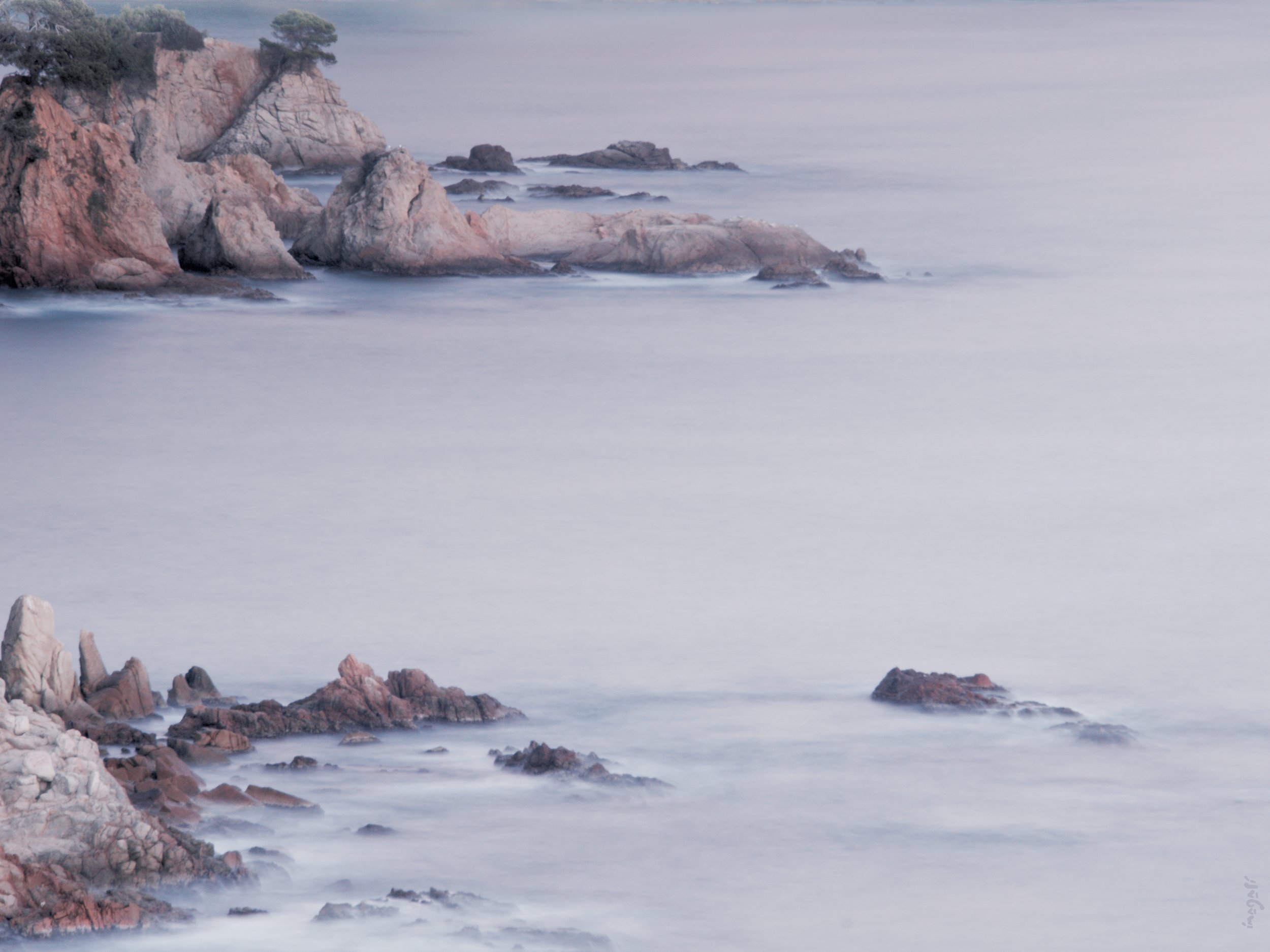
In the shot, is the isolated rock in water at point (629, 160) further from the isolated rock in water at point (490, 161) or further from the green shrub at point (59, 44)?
the green shrub at point (59, 44)

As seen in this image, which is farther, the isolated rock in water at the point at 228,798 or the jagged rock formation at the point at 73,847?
the isolated rock in water at the point at 228,798

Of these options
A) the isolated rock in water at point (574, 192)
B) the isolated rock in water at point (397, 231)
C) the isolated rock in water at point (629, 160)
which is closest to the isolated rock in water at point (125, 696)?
the isolated rock in water at point (397, 231)

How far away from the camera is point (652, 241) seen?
4219 centimetres

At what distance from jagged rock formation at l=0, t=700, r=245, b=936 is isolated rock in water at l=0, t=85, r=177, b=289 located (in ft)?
84.1

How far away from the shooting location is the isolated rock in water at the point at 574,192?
54.1 m

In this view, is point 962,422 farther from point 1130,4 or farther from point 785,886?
point 1130,4

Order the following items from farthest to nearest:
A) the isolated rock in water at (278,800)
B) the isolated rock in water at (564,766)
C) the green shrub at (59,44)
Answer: the green shrub at (59,44), the isolated rock in water at (564,766), the isolated rock in water at (278,800)

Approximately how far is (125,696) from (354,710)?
1619mm

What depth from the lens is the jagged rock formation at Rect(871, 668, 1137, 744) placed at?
16781 millimetres

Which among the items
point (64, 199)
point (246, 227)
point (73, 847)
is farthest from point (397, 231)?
point (73, 847)

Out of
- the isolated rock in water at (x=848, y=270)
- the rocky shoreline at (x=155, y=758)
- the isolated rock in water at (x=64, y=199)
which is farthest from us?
the isolated rock in water at (x=848, y=270)

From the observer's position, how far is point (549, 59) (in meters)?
121

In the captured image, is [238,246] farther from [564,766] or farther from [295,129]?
[564,766]

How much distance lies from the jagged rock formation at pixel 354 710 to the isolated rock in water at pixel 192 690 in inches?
13.0
